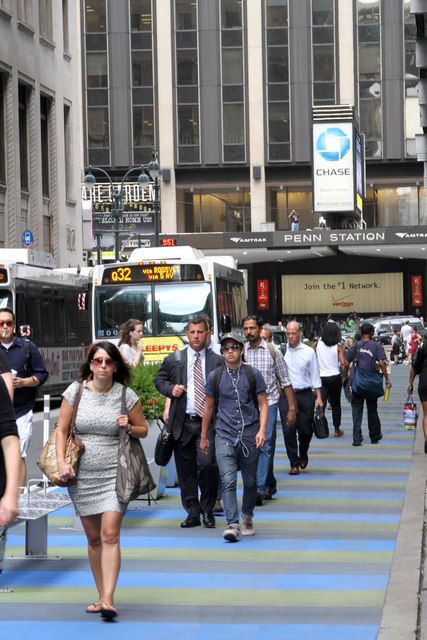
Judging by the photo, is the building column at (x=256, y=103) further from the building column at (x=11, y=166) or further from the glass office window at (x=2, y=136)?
the glass office window at (x=2, y=136)

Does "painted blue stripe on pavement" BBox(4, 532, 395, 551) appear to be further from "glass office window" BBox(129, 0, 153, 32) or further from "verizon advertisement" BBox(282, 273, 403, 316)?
"verizon advertisement" BBox(282, 273, 403, 316)

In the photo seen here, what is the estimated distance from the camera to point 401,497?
1450 centimetres

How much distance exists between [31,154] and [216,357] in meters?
34.8

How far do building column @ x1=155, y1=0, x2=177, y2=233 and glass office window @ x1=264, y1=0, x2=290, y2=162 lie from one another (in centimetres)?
565

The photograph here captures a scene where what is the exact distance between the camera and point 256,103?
81.9 meters

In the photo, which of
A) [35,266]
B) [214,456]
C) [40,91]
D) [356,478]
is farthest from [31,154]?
[214,456]

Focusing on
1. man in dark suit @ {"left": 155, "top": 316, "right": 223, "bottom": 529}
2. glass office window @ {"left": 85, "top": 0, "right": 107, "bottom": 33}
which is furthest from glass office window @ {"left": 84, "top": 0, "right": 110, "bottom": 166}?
man in dark suit @ {"left": 155, "top": 316, "right": 223, "bottom": 529}

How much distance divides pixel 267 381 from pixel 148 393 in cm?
127

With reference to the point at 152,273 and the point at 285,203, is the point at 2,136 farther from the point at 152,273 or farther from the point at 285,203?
the point at 285,203

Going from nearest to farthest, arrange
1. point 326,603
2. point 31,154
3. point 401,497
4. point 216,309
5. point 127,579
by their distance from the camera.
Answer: point 326,603 < point 127,579 < point 401,497 < point 216,309 < point 31,154

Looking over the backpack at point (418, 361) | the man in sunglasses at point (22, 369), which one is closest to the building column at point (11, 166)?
the backpack at point (418, 361)

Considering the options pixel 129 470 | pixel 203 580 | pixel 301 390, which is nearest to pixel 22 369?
pixel 203 580

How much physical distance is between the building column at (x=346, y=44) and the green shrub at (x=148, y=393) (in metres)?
69.3

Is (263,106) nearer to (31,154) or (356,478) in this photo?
(31,154)
